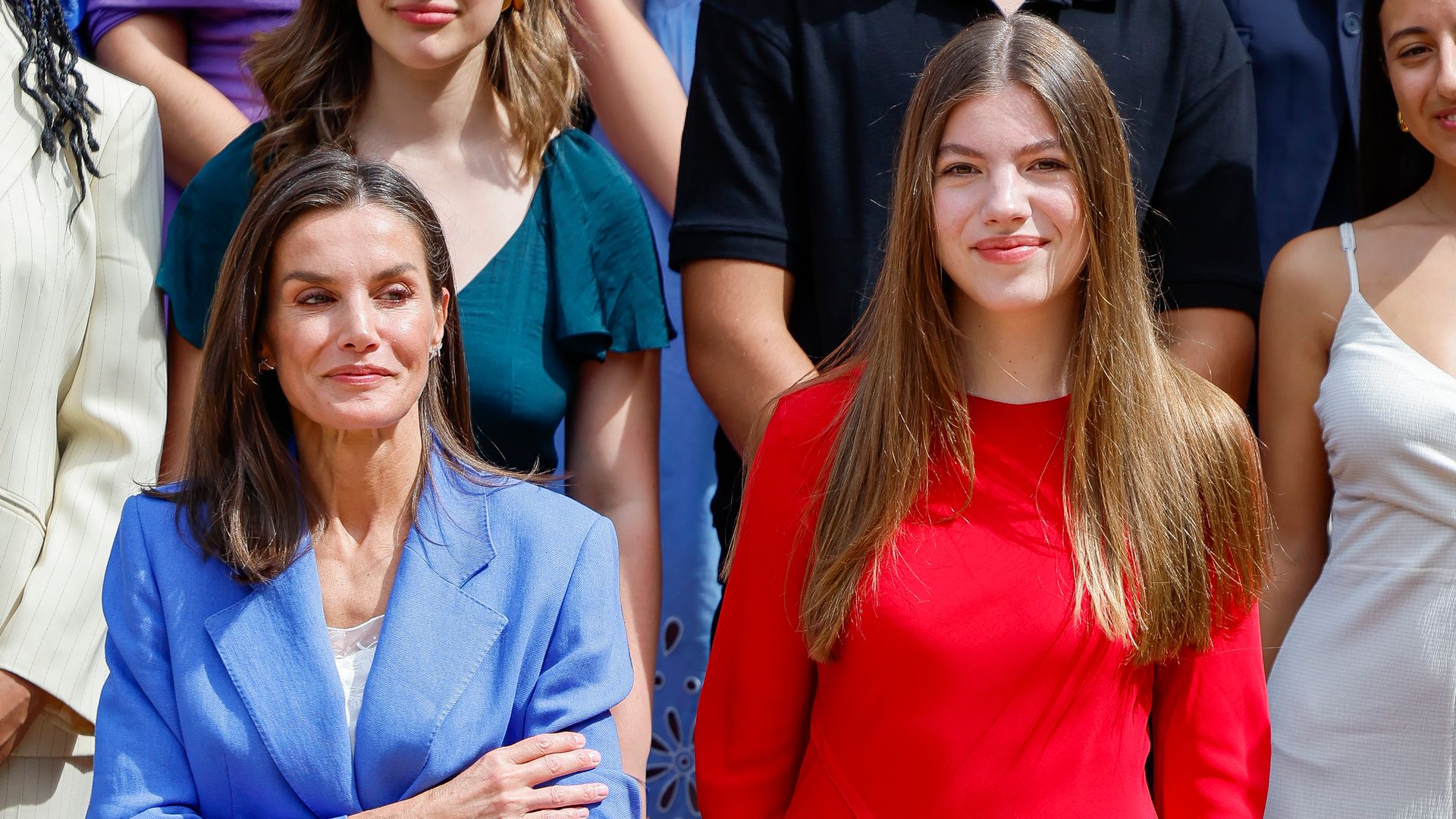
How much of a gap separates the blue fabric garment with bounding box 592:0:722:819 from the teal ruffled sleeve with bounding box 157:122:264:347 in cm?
101

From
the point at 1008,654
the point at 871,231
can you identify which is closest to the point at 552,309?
the point at 871,231

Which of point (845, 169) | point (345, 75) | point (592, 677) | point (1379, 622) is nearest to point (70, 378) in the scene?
point (345, 75)

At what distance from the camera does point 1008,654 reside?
248 centimetres

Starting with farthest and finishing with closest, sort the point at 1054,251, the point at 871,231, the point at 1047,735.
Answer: the point at 871,231
the point at 1054,251
the point at 1047,735

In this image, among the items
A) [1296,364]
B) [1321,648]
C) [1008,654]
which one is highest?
[1296,364]

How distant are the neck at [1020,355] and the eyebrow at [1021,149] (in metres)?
0.27

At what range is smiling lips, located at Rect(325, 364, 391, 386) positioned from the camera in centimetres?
269

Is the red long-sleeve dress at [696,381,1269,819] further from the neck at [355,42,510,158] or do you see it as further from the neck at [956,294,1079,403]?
the neck at [355,42,510,158]

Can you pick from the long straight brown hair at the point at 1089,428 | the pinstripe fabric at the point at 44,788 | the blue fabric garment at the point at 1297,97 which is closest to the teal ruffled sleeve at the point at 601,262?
the long straight brown hair at the point at 1089,428

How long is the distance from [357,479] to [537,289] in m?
0.64

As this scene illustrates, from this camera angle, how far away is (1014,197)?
102 inches

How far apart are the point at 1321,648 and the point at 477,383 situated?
174 centimetres

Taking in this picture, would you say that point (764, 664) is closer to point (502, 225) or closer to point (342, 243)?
point (342, 243)

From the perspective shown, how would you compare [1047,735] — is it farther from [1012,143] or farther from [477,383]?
[477,383]
